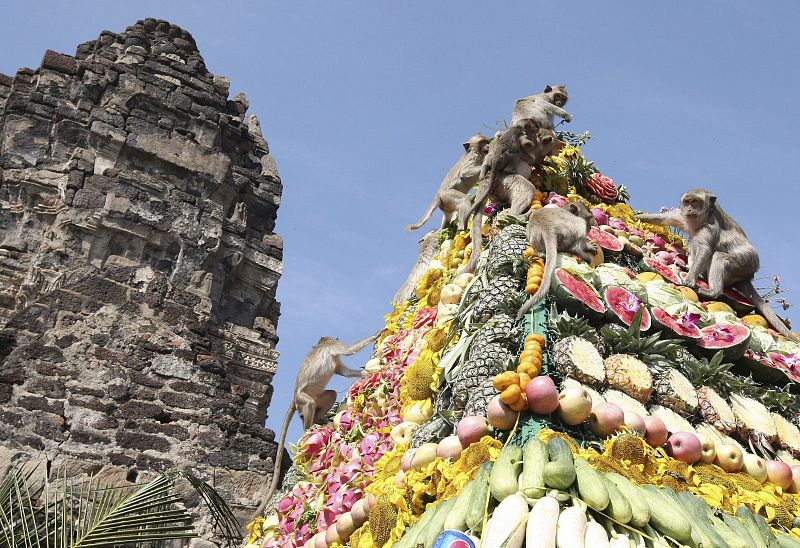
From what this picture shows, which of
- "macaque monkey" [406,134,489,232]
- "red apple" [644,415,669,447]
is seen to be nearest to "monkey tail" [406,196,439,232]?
"macaque monkey" [406,134,489,232]

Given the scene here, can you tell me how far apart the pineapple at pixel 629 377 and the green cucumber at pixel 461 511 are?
4.28 feet

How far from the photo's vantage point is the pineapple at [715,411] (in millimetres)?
6133

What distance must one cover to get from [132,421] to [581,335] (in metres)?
4.84

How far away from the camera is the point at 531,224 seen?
674 cm

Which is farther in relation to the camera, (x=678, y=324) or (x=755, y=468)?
(x=678, y=324)

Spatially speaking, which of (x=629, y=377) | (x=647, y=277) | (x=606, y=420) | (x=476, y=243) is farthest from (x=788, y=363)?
(x=476, y=243)

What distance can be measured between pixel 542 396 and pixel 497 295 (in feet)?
3.60

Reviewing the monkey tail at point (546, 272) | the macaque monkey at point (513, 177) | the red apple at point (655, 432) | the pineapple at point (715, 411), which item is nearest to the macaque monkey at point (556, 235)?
the monkey tail at point (546, 272)

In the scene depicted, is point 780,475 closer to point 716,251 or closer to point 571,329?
point 571,329

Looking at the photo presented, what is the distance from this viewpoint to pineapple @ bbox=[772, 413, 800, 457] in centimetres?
640

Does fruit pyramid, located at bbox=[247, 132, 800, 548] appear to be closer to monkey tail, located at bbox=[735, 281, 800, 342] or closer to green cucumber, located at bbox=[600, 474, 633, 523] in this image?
green cucumber, located at bbox=[600, 474, 633, 523]

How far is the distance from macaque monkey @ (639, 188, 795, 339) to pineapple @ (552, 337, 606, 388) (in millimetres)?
2176

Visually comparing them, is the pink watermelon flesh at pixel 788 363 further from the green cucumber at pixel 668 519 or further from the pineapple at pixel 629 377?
the green cucumber at pixel 668 519

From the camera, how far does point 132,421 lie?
9062 mm
